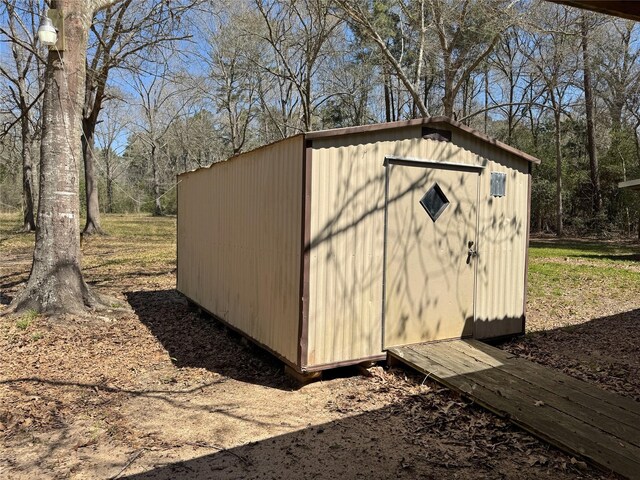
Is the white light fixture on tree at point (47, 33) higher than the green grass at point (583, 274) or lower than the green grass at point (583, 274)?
higher

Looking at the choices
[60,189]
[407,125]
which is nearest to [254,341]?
[407,125]

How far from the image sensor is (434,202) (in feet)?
16.5

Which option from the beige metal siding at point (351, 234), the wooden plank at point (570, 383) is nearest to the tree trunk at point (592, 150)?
the beige metal siding at point (351, 234)

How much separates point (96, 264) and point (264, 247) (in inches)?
341

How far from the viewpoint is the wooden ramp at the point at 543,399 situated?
3.03 m

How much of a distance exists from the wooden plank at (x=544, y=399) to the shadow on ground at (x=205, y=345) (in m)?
1.65

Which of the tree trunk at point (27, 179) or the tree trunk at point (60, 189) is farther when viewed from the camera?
the tree trunk at point (27, 179)

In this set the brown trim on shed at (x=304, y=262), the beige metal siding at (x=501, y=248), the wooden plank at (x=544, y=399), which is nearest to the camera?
the wooden plank at (x=544, y=399)

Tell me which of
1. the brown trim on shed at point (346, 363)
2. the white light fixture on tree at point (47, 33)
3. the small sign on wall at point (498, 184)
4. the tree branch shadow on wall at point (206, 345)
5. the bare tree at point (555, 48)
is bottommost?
the tree branch shadow on wall at point (206, 345)

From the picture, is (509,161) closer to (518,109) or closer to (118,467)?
(118,467)

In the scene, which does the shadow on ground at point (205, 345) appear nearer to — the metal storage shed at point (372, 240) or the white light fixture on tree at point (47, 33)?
the metal storage shed at point (372, 240)

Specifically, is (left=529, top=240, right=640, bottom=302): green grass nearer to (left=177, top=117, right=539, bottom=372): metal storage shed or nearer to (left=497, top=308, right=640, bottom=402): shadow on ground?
(left=497, top=308, right=640, bottom=402): shadow on ground

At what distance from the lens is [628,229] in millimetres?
23531

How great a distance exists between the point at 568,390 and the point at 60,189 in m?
6.47
